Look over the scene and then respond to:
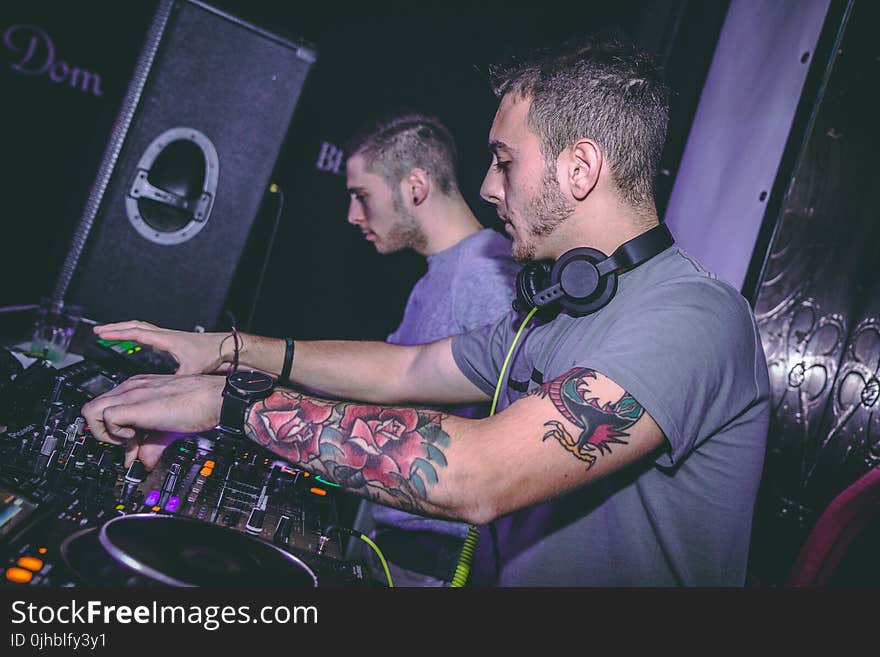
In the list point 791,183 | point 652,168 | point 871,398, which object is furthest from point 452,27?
point 871,398

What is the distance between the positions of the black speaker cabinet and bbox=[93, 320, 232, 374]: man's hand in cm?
82

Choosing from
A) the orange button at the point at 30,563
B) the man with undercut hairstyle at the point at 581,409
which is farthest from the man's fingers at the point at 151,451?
the orange button at the point at 30,563

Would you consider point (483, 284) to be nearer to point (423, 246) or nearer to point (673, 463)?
point (423, 246)

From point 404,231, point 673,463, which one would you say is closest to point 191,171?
point 404,231

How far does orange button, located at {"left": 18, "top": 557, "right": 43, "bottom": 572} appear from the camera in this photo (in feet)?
2.48

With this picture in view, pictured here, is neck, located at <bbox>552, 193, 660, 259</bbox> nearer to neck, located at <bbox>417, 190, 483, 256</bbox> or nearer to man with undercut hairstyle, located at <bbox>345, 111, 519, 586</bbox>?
man with undercut hairstyle, located at <bbox>345, 111, 519, 586</bbox>

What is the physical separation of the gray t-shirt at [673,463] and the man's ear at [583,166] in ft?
0.69

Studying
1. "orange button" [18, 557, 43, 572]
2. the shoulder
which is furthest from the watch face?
the shoulder

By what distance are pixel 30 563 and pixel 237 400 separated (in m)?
0.36

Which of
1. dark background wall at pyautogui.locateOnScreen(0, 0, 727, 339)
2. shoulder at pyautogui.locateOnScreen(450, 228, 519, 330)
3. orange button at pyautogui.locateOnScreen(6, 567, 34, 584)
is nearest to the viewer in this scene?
orange button at pyautogui.locateOnScreen(6, 567, 34, 584)

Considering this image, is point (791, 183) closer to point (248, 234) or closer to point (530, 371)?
point (530, 371)

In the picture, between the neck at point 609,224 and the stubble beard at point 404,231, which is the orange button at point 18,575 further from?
the stubble beard at point 404,231

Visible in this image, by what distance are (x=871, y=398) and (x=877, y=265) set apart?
37cm

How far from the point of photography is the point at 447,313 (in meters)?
2.25
